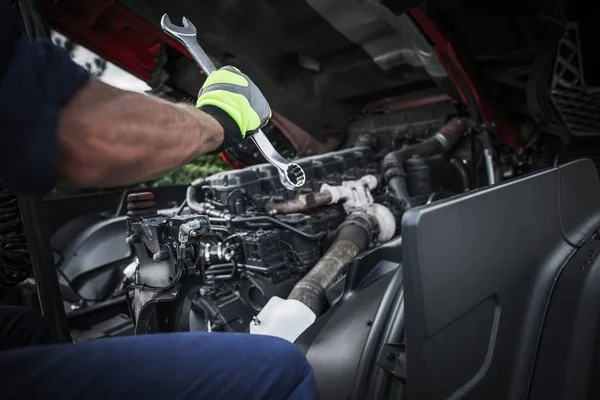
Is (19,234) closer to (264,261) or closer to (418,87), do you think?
(264,261)

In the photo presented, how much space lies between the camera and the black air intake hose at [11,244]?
1191mm

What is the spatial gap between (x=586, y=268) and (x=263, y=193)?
5.26 ft

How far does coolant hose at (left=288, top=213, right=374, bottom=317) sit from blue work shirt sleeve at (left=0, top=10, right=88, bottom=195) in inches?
46.6

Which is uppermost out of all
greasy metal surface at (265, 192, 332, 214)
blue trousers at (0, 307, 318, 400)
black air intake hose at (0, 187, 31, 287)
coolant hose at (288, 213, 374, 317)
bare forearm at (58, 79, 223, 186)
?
bare forearm at (58, 79, 223, 186)

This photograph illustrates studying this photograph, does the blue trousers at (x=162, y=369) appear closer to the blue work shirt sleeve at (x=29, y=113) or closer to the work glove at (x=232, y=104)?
the blue work shirt sleeve at (x=29, y=113)

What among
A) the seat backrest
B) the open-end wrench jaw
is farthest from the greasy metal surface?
the seat backrest

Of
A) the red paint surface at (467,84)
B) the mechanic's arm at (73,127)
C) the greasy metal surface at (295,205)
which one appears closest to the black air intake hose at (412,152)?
the red paint surface at (467,84)

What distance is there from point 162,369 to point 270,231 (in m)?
1.21

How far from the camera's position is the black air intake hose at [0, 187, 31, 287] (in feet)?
3.91

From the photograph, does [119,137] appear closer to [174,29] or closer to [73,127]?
[73,127]

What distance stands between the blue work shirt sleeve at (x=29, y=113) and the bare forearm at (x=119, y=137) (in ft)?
0.09

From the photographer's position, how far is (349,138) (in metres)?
3.65

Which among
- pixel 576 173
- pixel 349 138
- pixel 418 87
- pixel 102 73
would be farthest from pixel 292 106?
pixel 576 173

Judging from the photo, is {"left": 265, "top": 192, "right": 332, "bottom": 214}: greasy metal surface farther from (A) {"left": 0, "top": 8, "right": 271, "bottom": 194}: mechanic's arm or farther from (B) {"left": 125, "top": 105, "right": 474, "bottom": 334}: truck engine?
(A) {"left": 0, "top": 8, "right": 271, "bottom": 194}: mechanic's arm
